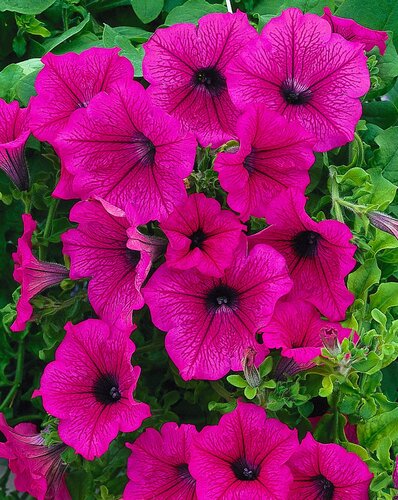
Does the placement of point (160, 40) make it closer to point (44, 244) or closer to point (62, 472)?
point (44, 244)

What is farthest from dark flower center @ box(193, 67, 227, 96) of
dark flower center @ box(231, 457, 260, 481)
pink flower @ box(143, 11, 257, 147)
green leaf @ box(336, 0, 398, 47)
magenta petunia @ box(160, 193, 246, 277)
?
dark flower center @ box(231, 457, 260, 481)

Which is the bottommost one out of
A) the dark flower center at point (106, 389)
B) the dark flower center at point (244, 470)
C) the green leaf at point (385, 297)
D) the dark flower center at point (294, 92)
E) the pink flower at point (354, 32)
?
the dark flower center at point (106, 389)

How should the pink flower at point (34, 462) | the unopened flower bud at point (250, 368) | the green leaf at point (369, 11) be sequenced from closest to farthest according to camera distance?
the unopened flower bud at point (250, 368) < the pink flower at point (34, 462) < the green leaf at point (369, 11)

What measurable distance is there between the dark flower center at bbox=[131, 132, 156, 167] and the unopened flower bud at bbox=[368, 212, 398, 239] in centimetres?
21

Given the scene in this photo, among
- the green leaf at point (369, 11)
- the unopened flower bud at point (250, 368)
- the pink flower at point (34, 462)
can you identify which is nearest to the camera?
the unopened flower bud at point (250, 368)

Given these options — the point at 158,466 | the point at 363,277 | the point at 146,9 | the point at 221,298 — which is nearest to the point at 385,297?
the point at 363,277

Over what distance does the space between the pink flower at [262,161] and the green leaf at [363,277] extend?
0.10 metres

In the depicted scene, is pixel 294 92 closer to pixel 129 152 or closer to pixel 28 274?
pixel 129 152

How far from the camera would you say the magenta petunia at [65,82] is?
722 millimetres

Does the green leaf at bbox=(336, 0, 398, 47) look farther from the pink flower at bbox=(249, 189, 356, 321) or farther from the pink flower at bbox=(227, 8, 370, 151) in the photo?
the pink flower at bbox=(249, 189, 356, 321)

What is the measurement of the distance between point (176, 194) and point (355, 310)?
0.65ft

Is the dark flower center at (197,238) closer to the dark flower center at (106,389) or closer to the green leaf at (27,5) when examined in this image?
the dark flower center at (106,389)

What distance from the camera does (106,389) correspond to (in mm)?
708

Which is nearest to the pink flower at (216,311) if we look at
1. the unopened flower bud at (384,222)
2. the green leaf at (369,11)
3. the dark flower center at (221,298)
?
the dark flower center at (221,298)
